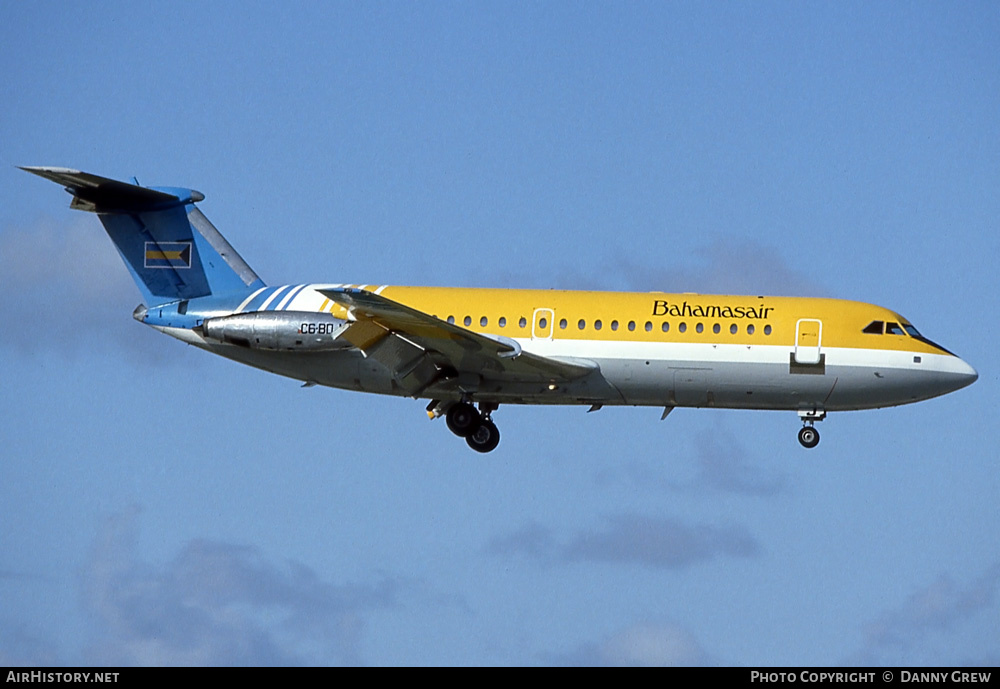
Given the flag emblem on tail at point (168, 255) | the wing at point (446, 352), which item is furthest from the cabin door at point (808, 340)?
the flag emblem on tail at point (168, 255)

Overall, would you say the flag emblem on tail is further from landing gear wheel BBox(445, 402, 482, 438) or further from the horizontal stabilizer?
landing gear wheel BBox(445, 402, 482, 438)

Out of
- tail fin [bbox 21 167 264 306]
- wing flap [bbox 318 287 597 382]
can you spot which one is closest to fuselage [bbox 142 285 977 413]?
wing flap [bbox 318 287 597 382]

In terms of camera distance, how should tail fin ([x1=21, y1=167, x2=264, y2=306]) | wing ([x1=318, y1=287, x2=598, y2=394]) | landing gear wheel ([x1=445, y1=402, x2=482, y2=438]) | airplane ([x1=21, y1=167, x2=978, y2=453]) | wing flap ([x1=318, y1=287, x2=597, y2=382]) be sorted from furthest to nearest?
tail fin ([x1=21, y1=167, x2=264, y2=306]) < landing gear wheel ([x1=445, y1=402, x2=482, y2=438]) < airplane ([x1=21, y1=167, x2=978, y2=453]) < wing ([x1=318, y1=287, x2=598, y2=394]) < wing flap ([x1=318, y1=287, x2=597, y2=382])

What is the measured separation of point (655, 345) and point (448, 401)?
245 inches

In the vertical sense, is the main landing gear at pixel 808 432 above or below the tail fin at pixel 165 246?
below

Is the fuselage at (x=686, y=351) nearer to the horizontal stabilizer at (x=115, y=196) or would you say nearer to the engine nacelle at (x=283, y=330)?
the engine nacelle at (x=283, y=330)

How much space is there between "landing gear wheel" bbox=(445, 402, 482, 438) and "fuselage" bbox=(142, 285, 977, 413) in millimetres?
528

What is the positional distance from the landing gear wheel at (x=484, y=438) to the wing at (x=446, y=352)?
177 cm

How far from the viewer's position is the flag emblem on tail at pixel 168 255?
156 feet

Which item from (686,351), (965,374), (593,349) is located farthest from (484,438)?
(965,374)

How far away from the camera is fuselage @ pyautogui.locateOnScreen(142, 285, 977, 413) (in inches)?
1730

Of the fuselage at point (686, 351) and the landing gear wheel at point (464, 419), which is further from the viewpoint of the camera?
the landing gear wheel at point (464, 419)

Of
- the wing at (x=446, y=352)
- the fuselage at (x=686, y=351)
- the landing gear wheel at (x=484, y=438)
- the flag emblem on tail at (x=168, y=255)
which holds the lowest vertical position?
the landing gear wheel at (x=484, y=438)

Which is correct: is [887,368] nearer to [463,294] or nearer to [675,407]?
[675,407]
